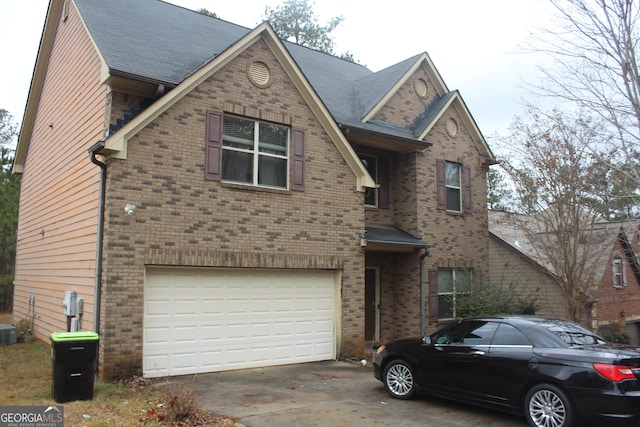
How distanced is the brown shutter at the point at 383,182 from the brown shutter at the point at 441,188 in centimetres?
156

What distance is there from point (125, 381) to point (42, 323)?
20.1 ft

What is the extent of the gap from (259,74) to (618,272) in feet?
59.7

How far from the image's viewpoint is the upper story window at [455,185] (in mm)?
16578

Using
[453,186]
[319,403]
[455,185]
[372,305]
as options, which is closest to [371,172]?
[453,186]

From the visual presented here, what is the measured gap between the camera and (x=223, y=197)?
11094mm

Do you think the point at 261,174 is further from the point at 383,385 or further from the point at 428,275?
the point at 428,275

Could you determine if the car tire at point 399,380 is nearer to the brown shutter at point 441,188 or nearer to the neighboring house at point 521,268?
the brown shutter at point 441,188

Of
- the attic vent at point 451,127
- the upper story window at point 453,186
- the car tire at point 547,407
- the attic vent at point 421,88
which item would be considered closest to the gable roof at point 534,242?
the upper story window at point 453,186

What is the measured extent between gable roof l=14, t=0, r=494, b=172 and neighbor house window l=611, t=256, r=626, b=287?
885cm

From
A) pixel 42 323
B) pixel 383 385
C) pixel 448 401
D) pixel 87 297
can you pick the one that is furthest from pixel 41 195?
pixel 448 401

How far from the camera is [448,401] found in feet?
28.7

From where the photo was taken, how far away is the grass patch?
22.6ft

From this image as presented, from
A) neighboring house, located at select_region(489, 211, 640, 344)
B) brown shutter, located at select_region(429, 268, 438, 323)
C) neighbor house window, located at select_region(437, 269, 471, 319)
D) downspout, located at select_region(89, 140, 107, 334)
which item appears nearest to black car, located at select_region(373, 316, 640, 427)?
downspout, located at select_region(89, 140, 107, 334)

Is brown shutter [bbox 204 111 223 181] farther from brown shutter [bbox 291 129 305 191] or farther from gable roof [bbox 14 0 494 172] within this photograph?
brown shutter [bbox 291 129 305 191]
